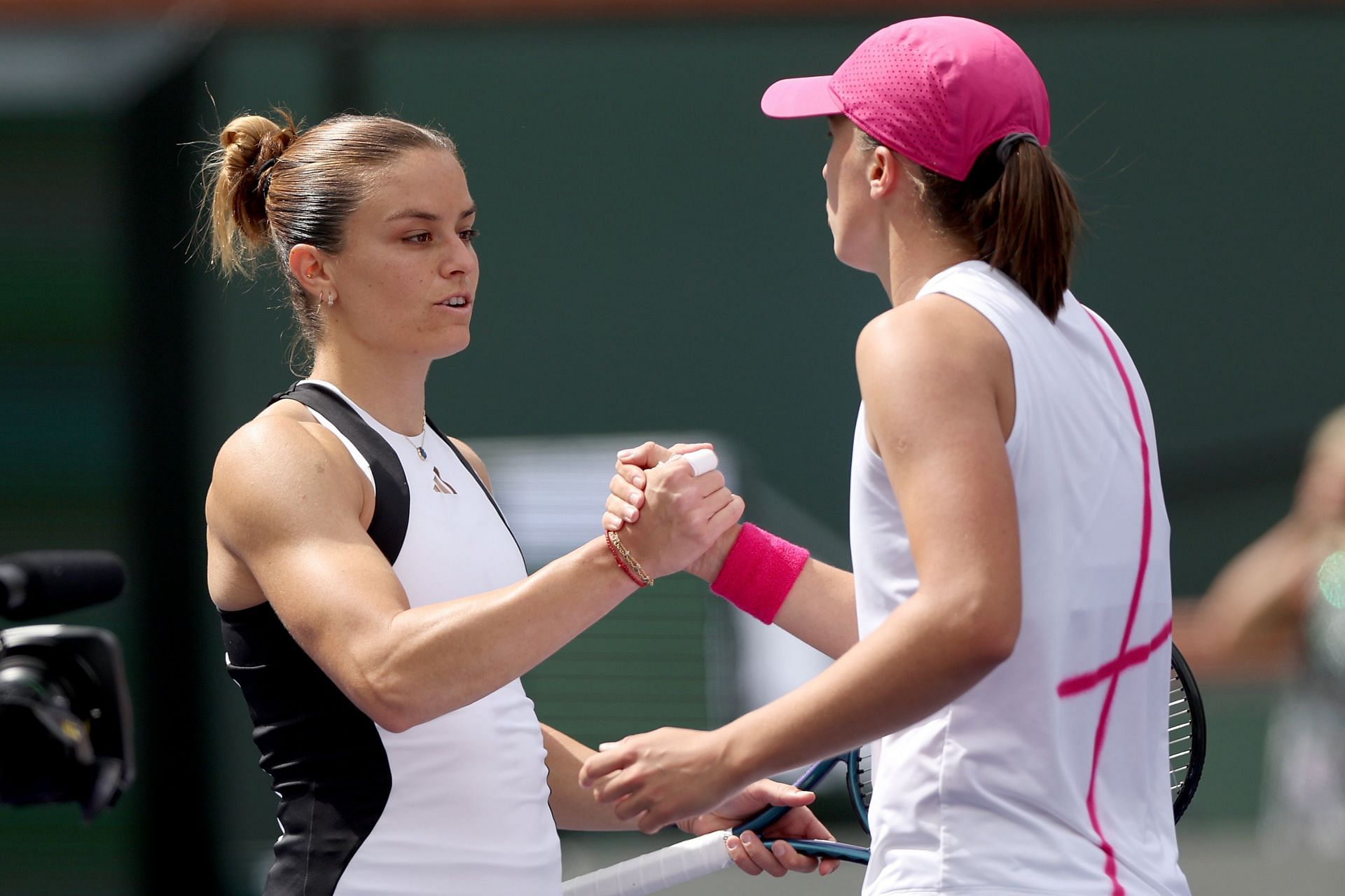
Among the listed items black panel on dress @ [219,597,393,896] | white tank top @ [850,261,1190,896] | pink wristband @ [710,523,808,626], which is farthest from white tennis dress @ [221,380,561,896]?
white tank top @ [850,261,1190,896]

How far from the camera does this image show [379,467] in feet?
6.10

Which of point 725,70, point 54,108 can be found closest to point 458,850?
point 54,108

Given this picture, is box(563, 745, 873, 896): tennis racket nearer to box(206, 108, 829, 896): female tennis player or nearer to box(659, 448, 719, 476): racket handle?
box(206, 108, 829, 896): female tennis player

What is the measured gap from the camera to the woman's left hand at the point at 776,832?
1.98 metres

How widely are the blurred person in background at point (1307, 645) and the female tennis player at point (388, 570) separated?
2781 mm

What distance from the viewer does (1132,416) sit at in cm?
154

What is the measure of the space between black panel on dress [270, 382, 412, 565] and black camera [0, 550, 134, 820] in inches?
13.2

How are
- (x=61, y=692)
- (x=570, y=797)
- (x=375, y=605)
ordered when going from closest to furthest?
(x=375, y=605), (x=61, y=692), (x=570, y=797)

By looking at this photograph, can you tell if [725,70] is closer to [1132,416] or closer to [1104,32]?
[1104,32]

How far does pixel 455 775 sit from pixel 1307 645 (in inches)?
131

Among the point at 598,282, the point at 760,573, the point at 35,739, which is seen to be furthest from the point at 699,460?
the point at 598,282

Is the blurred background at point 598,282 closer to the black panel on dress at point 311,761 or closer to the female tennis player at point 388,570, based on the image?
the female tennis player at point 388,570

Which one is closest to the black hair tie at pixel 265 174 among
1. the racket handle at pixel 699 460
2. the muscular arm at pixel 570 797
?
the racket handle at pixel 699 460

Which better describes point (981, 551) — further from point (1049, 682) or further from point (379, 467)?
point (379, 467)
